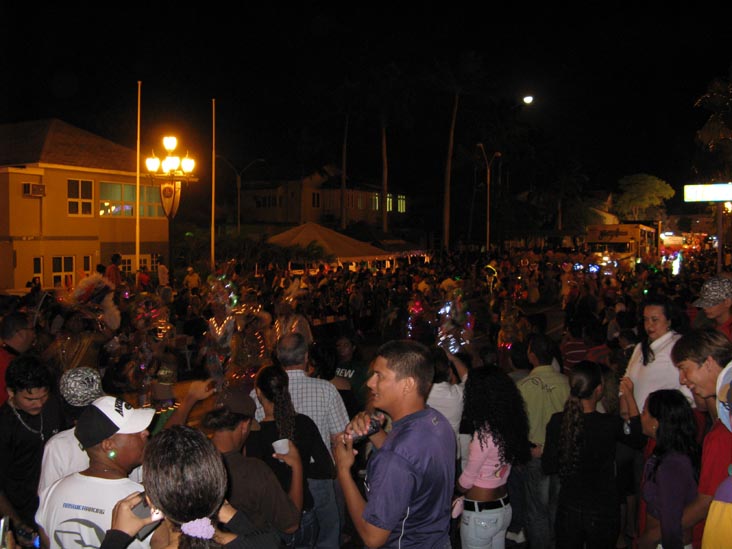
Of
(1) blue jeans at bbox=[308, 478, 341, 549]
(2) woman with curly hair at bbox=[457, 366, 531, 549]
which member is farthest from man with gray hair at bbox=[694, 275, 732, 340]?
(1) blue jeans at bbox=[308, 478, 341, 549]

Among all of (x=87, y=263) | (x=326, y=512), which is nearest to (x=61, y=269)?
(x=87, y=263)

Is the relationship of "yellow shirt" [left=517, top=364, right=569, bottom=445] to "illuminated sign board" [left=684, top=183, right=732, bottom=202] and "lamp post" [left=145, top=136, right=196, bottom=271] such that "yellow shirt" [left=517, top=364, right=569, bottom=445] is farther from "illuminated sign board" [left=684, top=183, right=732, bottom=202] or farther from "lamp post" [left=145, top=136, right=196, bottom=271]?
"lamp post" [left=145, top=136, right=196, bottom=271]

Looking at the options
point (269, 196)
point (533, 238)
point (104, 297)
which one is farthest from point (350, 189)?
point (104, 297)

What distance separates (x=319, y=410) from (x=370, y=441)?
24.0 inches

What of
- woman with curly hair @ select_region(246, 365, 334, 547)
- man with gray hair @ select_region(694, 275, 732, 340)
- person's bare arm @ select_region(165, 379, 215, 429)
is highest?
man with gray hair @ select_region(694, 275, 732, 340)

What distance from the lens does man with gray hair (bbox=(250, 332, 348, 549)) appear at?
4.84 metres

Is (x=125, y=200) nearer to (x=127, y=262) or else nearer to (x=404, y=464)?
(x=127, y=262)

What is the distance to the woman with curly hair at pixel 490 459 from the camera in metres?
4.71

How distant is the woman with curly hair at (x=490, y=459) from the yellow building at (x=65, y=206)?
75.4 ft

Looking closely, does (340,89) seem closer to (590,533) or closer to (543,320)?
(543,320)

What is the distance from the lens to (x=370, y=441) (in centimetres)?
449

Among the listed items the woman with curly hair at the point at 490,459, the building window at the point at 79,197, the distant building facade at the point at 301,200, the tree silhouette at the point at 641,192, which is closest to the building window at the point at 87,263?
the building window at the point at 79,197

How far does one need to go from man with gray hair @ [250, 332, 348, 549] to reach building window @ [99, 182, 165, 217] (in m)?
25.9

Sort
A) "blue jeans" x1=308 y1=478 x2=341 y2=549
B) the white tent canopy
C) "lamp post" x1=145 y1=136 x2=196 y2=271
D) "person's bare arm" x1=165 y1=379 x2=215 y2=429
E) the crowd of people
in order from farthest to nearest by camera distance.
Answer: the white tent canopy
"lamp post" x1=145 y1=136 x2=196 y2=271
"blue jeans" x1=308 y1=478 x2=341 y2=549
"person's bare arm" x1=165 y1=379 x2=215 y2=429
the crowd of people
